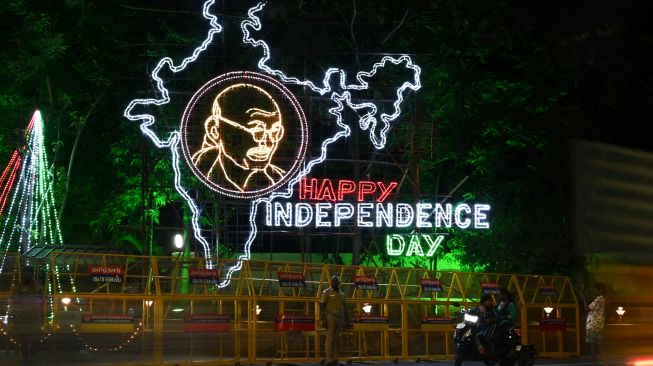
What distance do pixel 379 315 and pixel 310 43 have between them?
15.9 metres

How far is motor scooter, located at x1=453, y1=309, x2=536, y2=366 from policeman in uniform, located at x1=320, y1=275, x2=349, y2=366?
2.34 meters

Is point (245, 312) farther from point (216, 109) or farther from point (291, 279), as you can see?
point (216, 109)

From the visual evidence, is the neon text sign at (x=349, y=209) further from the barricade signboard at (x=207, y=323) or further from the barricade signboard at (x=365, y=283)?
the barricade signboard at (x=207, y=323)

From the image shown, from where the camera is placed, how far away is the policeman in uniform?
2222 cm

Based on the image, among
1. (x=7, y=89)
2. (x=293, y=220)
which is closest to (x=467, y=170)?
(x=293, y=220)

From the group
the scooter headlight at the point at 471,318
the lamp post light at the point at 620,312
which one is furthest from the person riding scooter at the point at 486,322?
the lamp post light at the point at 620,312

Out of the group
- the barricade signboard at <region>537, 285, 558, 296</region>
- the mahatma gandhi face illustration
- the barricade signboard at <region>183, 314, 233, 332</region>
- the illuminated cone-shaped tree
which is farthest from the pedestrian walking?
the illuminated cone-shaped tree

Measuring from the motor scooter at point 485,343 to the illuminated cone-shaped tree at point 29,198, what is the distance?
22.1 m

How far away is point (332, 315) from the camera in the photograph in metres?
22.2

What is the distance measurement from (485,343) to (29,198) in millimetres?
24770

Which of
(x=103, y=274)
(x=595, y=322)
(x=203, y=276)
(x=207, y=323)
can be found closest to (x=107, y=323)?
(x=103, y=274)

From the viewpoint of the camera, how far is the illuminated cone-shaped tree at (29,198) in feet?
137

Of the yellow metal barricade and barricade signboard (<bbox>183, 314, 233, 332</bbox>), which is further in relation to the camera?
barricade signboard (<bbox>183, 314, 233, 332</bbox>)

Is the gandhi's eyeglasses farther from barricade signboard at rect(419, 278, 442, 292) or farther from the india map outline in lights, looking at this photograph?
barricade signboard at rect(419, 278, 442, 292)
